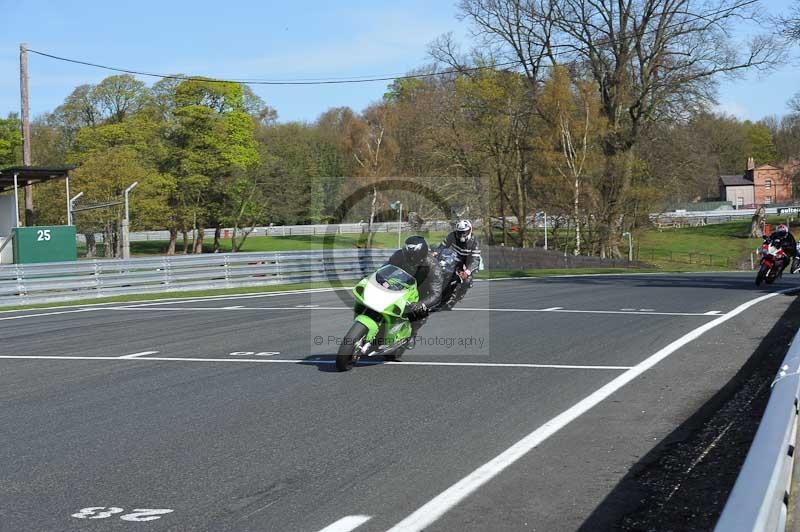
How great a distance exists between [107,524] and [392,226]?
31.1 meters

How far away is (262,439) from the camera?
24.2 feet

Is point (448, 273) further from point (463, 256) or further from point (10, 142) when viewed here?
point (10, 142)

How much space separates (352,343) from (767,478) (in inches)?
278

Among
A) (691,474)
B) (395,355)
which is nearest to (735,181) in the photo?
(395,355)

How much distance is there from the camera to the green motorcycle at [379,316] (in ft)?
34.7

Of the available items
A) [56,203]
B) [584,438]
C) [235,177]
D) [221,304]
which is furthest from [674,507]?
[235,177]

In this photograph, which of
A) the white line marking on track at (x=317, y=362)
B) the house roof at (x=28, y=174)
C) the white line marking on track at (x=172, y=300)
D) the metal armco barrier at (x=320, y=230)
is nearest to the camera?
the white line marking on track at (x=317, y=362)

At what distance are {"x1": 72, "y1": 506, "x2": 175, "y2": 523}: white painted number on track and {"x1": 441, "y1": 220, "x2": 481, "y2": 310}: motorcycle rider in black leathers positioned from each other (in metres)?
8.48

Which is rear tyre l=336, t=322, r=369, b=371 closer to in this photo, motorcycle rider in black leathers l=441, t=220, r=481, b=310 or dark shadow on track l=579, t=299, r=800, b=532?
motorcycle rider in black leathers l=441, t=220, r=481, b=310

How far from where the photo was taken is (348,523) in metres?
5.17

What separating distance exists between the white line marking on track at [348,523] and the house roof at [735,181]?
150063 mm

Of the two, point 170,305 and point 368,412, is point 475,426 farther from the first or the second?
point 170,305

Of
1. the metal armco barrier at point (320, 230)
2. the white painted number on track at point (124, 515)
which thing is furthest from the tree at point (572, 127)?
the white painted number on track at point (124, 515)

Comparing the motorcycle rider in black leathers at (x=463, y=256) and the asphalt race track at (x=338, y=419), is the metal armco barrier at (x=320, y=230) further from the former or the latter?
the asphalt race track at (x=338, y=419)
